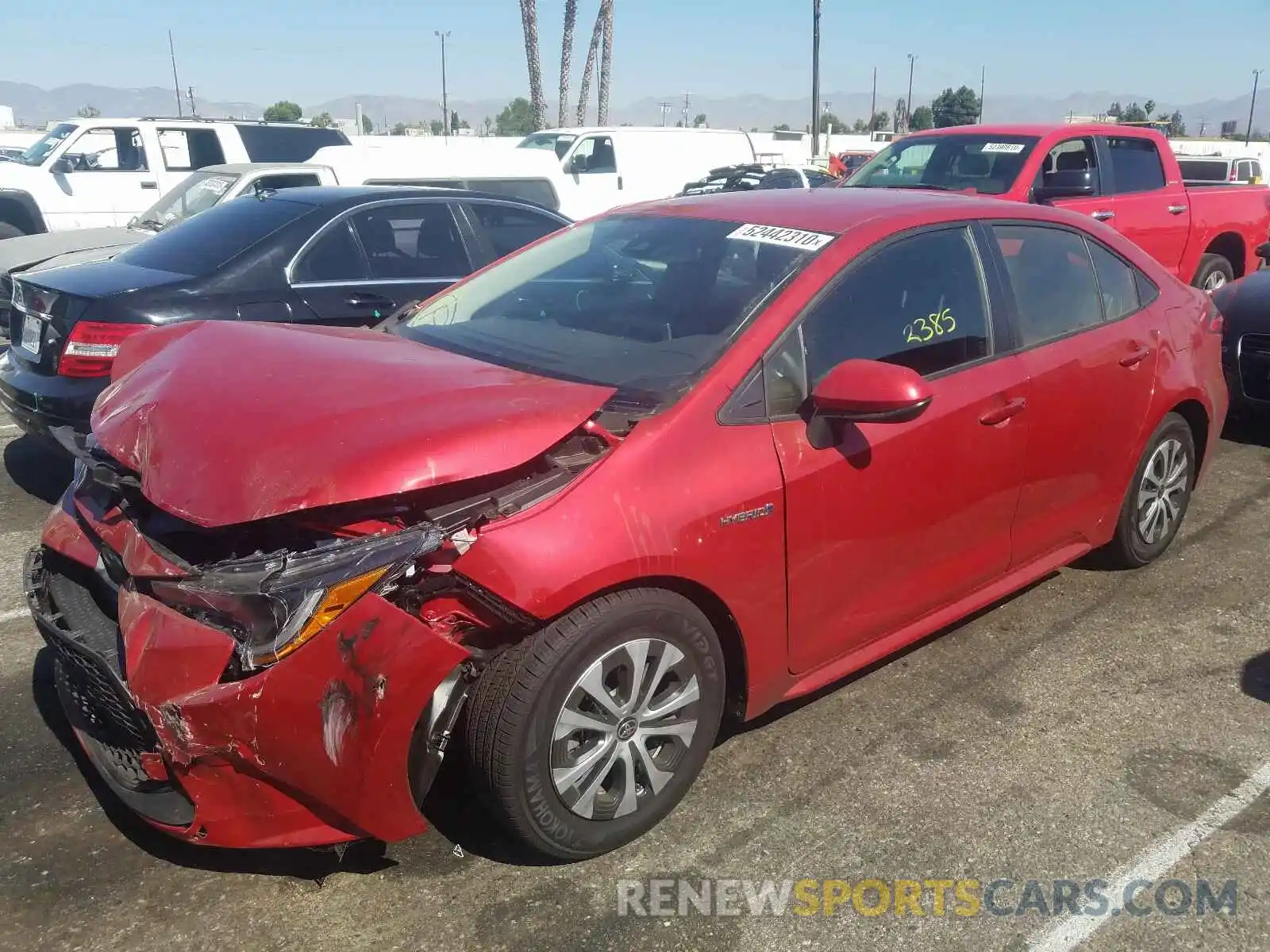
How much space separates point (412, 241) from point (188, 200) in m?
4.06

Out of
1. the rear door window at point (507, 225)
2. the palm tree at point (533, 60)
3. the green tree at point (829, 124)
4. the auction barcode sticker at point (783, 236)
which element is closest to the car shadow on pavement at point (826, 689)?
the auction barcode sticker at point (783, 236)

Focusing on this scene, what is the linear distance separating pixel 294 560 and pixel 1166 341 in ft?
11.7

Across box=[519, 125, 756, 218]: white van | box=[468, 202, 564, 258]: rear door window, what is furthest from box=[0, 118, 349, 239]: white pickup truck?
box=[468, 202, 564, 258]: rear door window

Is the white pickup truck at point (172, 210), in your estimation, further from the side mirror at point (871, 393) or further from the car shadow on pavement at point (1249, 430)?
the car shadow on pavement at point (1249, 430)

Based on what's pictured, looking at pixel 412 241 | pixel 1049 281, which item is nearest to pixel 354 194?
pixel 412 241

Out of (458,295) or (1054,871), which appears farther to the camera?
(458,295)

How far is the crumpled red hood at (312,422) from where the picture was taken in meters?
2.50

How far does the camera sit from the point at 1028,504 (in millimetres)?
3807

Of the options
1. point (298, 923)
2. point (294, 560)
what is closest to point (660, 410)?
point (294, 560)

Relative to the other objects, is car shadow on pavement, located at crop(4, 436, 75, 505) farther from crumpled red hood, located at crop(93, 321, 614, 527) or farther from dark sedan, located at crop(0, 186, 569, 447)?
crumpled red hood, located at crop(93, 321, 614, 527)

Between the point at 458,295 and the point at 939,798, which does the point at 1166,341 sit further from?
the point at 458,295

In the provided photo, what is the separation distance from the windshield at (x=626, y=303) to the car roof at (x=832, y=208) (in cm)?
8

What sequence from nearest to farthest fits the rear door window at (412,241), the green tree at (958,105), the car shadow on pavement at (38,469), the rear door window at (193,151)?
the car shadow on pavement at (38,469), the rear door window at (412,241), the rear door window at (193,151), the green tree at (958,105)

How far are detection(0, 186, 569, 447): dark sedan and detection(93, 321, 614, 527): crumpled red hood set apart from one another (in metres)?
2.22
